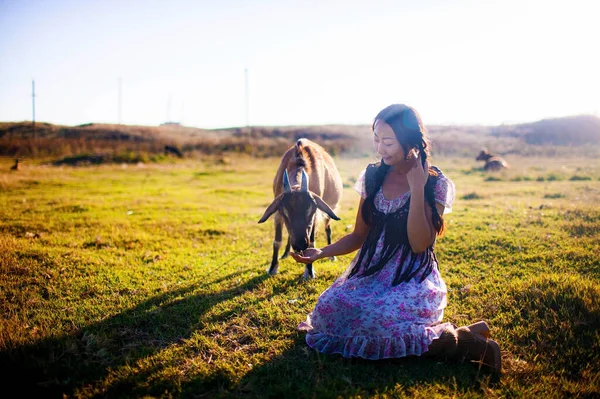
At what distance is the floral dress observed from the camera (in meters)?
3.63

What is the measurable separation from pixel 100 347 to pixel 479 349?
3942 mm

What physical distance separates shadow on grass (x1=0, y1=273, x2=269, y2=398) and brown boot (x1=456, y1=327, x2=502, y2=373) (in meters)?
3.02

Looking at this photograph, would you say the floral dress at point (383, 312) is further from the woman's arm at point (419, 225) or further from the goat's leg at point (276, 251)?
the goat's leg at point (276, 251)

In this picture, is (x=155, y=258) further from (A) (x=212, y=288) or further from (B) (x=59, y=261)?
(A) (x=212, y=288)

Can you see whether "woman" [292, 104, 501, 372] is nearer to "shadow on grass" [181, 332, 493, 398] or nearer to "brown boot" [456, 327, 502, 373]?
"brown boot" [456, 327, 502, 373]

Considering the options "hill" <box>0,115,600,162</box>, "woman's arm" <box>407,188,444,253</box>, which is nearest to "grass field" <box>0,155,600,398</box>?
"woman's arm" <box>407,188,444,253</box>

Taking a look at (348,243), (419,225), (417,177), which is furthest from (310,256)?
(417,177)

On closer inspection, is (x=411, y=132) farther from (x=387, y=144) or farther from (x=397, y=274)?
(x=397, y=274)

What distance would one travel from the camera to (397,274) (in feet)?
12.6

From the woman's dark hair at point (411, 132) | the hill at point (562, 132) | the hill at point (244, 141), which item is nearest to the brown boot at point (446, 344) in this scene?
the woman's dark hair at point (411, 132)

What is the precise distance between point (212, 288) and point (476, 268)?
4.50 meters

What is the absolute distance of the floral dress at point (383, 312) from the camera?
11.9 feet

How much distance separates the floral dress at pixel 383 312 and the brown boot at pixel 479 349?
0.67 feet

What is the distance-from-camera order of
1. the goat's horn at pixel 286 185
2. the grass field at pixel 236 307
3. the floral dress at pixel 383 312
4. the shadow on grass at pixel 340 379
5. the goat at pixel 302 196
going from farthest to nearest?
1. the goat's horn at pixel 286 185
2. the goat at pixel 302 196
3. the floral dress at pixel 383 312
4. the grass field at pixel 236 307
5. the shadow on grass at pixel 340 379
